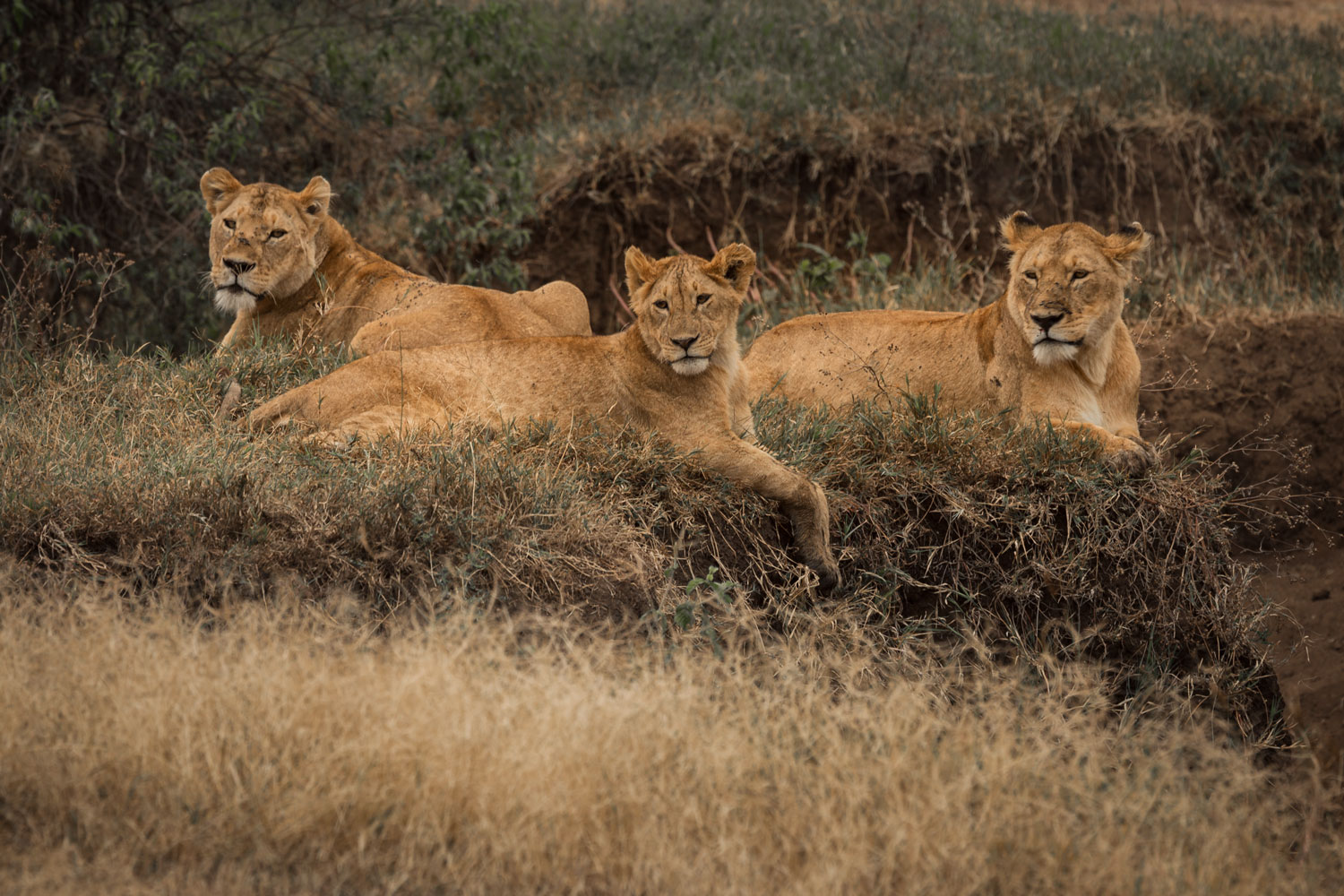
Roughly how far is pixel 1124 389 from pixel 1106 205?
5.26 m

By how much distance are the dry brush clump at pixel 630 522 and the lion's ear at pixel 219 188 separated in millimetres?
1019

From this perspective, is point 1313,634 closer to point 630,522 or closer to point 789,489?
point 789,489

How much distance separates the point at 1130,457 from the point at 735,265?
1.84m

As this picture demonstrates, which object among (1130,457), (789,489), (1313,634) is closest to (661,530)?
(789,489)

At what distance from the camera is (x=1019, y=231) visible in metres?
6.26

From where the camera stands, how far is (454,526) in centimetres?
457

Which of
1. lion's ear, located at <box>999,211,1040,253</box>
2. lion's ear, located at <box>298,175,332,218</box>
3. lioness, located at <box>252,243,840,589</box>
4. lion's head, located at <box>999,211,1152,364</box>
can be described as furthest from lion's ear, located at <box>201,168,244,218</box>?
lion's head, located at <box>999,211,1152,364</box>

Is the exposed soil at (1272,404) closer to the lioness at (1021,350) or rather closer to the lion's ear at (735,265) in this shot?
the lioness at (1021,350)

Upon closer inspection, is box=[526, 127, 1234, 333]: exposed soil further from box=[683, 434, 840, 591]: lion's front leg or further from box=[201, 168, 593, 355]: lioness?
box=[683, 434, 840, 591]: lion's front leg

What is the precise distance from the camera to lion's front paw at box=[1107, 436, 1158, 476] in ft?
18.7

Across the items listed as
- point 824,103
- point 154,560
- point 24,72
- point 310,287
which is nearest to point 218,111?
point 24,72

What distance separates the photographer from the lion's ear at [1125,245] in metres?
5.91

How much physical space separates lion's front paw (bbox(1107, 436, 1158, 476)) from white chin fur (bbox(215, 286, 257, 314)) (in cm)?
416

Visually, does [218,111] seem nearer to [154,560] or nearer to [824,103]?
[824,103]
